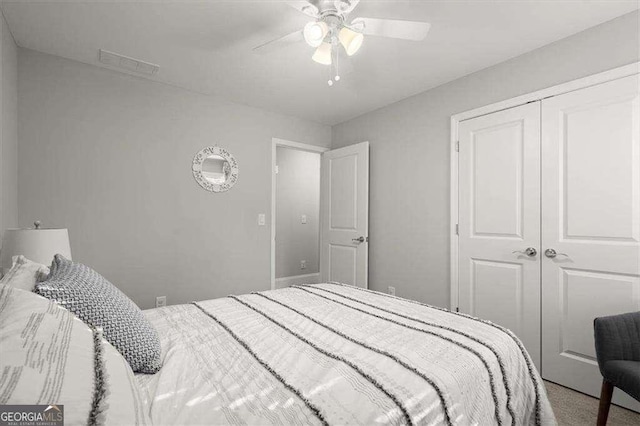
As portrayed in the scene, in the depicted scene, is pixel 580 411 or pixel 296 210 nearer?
pixel 580 411

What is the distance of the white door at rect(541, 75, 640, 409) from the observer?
79.0 inches

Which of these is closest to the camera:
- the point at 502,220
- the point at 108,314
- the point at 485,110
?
the point at 108,314

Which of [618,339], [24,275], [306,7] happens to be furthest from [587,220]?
[24,275]

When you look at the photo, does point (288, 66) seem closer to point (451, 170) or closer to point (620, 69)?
point (451, 170)

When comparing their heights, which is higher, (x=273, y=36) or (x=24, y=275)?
(x=273, y=36)

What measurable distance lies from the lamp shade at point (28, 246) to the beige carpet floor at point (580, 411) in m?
3.12

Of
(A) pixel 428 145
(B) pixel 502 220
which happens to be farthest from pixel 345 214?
(B) pixel 502 220

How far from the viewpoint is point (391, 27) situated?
1.78 m

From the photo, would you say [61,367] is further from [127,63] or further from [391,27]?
[127,63]

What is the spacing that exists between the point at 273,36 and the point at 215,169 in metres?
1.60

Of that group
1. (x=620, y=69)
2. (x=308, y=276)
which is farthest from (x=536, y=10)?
(x=308, y=276)

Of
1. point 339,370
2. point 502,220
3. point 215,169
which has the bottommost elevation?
point 339,370

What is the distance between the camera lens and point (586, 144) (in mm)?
2178

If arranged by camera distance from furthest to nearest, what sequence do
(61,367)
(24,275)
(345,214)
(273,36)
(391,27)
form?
(345,214)
(273,36)
(391,27)
(24,275)
(61,367)
